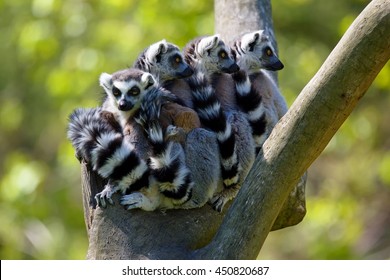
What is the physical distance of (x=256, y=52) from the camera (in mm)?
5891

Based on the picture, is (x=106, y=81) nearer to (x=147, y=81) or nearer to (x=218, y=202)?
(x=147, y=81)

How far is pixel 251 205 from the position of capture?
428 cm

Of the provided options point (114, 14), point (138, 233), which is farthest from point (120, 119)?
point (114, 14)

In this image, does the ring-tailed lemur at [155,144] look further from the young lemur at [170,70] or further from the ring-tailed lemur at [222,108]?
the ring-tailed lemur at [222,108]

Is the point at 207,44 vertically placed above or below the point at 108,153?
above

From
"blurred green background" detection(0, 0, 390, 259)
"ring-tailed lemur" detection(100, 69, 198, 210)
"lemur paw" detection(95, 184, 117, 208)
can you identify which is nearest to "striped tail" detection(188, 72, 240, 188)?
"ring-tailed lemur" detection(100, 69, 198, 210)

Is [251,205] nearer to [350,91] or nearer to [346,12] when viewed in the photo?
[350,91]

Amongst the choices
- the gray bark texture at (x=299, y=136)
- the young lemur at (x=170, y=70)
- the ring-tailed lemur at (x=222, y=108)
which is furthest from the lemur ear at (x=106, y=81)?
the gray bark texture at (x=299, y=136)

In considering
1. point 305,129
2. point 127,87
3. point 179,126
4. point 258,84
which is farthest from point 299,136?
point 258,84

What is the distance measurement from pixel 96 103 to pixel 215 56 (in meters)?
4.94

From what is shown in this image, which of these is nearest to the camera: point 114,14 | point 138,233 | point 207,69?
point 138,233

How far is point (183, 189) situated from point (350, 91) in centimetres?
120

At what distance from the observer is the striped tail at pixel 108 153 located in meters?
4.55

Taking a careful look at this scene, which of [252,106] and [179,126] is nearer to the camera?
[179,126]
